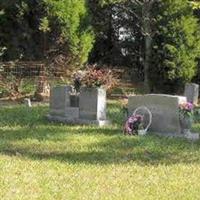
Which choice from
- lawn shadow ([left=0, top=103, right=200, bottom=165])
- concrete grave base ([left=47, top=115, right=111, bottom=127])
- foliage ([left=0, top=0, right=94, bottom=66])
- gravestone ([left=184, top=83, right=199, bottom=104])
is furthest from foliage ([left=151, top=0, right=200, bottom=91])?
lawn shadow ([left=0, top=103, right=200, bottom=165])

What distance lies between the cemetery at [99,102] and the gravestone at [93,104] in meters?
0.02

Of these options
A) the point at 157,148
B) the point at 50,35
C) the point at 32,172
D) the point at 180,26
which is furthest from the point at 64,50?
the point at 32,172

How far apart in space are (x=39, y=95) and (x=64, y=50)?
213 cm

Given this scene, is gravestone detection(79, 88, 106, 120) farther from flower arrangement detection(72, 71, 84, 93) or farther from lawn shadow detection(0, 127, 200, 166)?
lawn shadow detection(0, 127, 200, 166)

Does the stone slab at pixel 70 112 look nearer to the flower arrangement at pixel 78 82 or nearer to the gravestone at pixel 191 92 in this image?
the flower arrangement at pixel 78 82

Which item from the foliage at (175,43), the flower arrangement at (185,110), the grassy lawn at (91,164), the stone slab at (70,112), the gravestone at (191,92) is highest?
the foliage at (175,43)

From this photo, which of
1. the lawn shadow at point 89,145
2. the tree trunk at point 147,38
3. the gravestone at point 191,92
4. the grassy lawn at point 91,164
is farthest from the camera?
the tree trunk at point 147,38

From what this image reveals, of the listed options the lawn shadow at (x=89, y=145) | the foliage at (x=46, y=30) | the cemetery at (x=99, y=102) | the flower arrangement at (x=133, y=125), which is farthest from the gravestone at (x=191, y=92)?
Answer: the flower arrangement at (x=133, y=125)

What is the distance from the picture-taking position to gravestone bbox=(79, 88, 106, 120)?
14188mm

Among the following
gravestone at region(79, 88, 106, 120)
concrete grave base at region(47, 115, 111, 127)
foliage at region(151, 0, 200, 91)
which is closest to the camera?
concrete grave base at region(47, 115, 111, 127)

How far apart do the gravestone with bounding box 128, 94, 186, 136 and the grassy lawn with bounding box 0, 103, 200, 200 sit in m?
0.42

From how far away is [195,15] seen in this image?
73.4 ft

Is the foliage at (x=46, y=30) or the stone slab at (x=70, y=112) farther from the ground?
the foliage at (x=46, y=30)

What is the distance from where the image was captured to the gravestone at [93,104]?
1419cm
